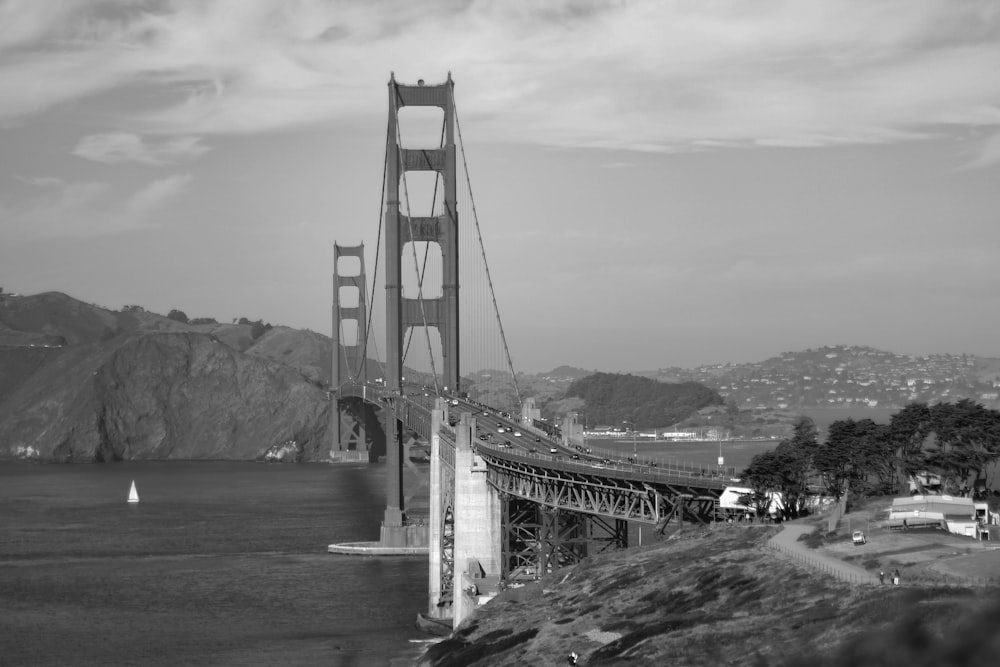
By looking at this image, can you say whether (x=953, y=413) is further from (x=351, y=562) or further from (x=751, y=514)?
(x=351, y=562)

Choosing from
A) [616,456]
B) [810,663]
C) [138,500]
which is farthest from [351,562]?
[810,663]

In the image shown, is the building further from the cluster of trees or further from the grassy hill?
the cluster of trees

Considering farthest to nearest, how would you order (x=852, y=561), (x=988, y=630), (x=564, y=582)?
(x=564, y=582)
(x=852, y=561)
(x=988, y=630)

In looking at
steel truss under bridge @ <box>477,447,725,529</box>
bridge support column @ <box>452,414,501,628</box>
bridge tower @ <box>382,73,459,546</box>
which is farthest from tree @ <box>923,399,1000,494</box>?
bridge tower @ <box>382,73,459,546</box>

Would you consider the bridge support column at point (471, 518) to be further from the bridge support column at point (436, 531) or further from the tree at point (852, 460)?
the tree at point (852, 460)

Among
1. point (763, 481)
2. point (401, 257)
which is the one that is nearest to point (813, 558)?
point (763, 481)

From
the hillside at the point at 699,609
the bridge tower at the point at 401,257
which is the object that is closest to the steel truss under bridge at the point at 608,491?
the hillside at the point at 699,609
